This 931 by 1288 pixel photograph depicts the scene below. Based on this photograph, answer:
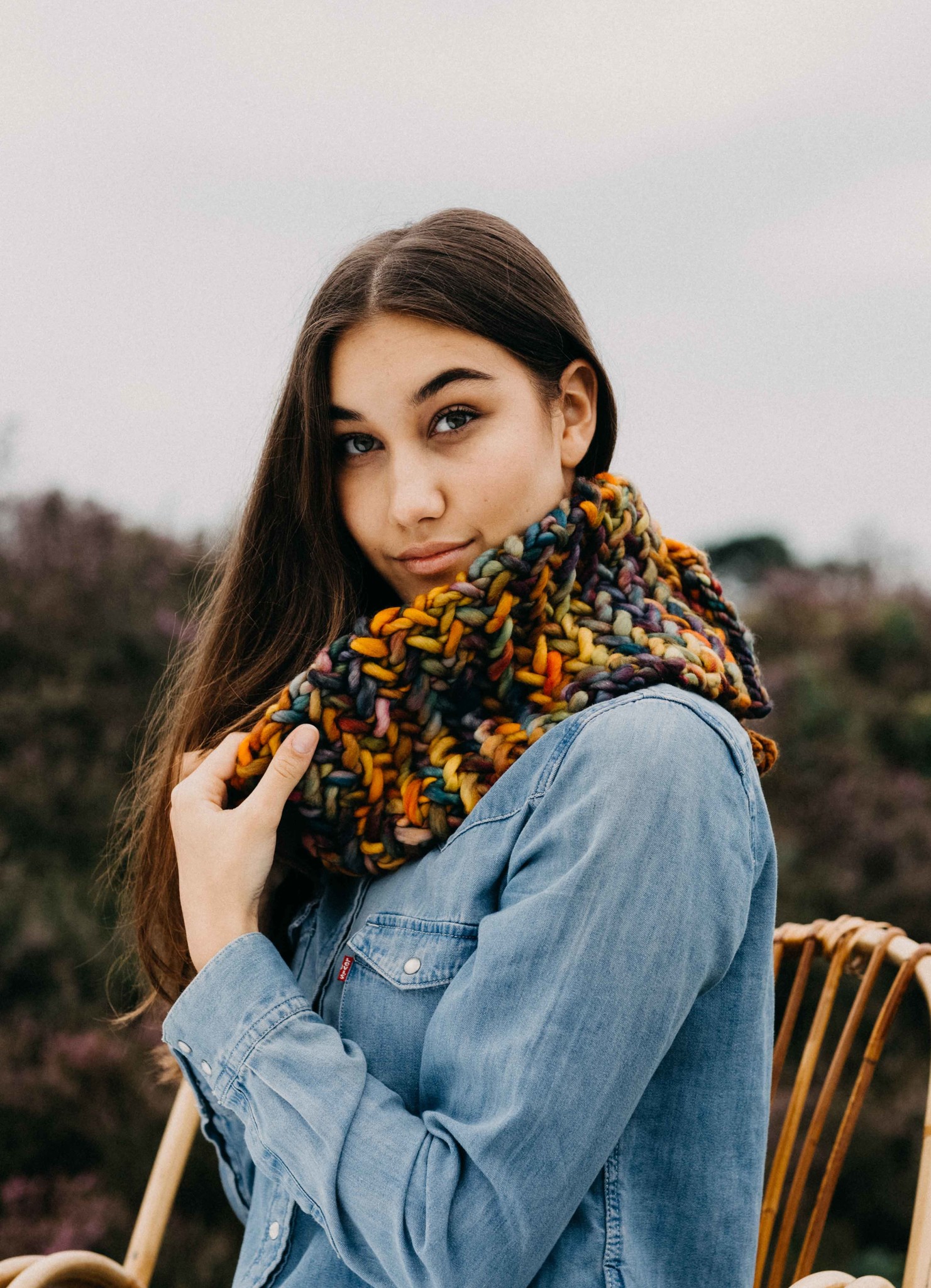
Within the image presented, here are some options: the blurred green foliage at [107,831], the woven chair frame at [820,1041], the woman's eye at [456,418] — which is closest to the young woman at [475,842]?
the woman's eye at [456,418]

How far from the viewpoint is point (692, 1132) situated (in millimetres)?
1109

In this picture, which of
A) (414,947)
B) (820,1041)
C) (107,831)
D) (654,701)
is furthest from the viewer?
(107,831)

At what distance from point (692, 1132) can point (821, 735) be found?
11.8 feet

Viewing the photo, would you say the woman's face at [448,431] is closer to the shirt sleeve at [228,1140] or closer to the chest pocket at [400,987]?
the chest pocket at [400,987]

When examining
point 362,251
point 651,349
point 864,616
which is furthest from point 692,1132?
point 864,616

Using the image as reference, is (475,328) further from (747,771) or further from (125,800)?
(125,800)

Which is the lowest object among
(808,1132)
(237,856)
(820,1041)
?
(808,1132)

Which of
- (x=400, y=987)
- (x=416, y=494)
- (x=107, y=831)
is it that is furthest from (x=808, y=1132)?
(x=107, y=831)

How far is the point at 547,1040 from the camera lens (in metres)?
0.95

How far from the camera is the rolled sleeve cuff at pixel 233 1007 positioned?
1155 mm

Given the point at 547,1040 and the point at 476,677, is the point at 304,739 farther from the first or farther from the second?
the point at 547,1040

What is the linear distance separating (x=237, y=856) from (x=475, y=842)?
1.03ft

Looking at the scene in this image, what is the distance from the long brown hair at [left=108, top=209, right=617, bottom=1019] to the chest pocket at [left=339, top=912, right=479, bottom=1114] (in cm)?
40

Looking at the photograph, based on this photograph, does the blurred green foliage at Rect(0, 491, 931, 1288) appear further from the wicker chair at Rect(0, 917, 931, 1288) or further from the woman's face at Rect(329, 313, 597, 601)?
the woman's face at Rect(329, 313, 597, 601)
